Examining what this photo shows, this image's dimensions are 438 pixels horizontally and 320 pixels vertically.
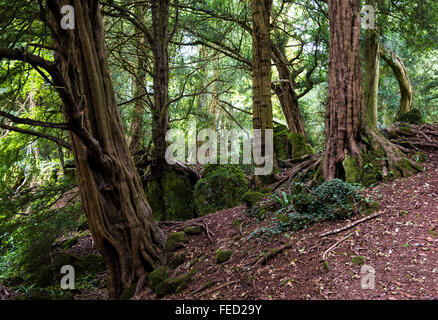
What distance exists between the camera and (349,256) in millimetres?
3119

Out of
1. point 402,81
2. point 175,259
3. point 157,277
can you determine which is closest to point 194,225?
point 175,259

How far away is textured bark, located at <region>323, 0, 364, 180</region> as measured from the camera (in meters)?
4.91

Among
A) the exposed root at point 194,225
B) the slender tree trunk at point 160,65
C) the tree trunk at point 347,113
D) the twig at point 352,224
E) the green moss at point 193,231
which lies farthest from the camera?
the slender tree trunk at point 160,65

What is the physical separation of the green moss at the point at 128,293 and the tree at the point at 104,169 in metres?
0.05

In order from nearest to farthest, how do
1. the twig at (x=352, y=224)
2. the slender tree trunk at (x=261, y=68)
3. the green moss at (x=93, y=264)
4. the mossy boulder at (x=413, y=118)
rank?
1. the twig at (x=352, y=224)
2. the green moss at (x=93, y=264)
3. the slender tree trunk at (x=261, y=68)
4. the mossy boulder at (x=413, y=118)

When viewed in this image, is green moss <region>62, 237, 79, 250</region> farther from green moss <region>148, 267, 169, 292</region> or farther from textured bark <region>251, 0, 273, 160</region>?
textured bark <region>251, 0, 273, 160</region>

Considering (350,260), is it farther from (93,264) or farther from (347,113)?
(93,264)

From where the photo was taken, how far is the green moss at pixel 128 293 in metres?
4.06

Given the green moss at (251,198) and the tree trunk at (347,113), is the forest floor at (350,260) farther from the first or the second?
the green moss at (251,198)

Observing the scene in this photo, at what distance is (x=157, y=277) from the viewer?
4062 millimetres

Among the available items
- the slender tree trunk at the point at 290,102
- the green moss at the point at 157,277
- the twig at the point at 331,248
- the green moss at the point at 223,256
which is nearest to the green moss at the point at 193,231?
the green moss at the point at 157,277

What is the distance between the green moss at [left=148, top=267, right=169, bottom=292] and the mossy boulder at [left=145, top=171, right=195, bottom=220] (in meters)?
3.38

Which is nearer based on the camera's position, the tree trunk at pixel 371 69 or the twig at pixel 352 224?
the twig at pixel 352 224

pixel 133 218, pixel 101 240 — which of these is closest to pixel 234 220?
pixel 133 218
